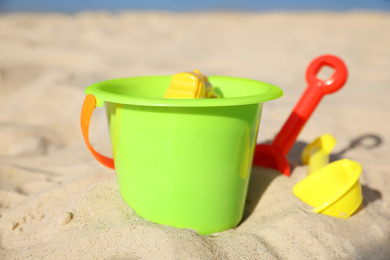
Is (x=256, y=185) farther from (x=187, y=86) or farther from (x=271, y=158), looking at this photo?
(x=187, y=86)

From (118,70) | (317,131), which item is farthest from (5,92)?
(317,131)

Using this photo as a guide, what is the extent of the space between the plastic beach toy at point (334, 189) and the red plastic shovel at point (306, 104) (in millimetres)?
163

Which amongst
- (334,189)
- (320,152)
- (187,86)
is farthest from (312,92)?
(187,86)

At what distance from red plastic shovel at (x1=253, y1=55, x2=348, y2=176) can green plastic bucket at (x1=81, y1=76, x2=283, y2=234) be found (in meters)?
0.30

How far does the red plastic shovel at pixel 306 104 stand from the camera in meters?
1.15

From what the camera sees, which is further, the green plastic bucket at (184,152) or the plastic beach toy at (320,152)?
the plastic beach toy at (320,152)

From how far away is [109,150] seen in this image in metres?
1.58

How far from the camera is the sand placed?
2.77 feet

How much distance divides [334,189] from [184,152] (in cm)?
53

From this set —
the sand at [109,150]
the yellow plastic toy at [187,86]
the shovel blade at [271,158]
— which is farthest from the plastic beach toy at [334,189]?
the yellow plastic toy at [187,86]

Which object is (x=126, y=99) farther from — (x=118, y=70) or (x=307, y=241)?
(x=118, y=70)

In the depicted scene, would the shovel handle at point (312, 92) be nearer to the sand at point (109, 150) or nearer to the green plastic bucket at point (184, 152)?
the sand at point (109, 150)

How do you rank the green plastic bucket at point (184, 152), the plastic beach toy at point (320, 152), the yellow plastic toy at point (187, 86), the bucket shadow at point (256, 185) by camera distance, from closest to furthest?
the green plastic bucket at point (184, 152)
the yellow plastic toy at point (187, 86)
the bucket shadow at point (256, 185)
the plastic beach toy at point (320, 152)

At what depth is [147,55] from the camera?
340cm
